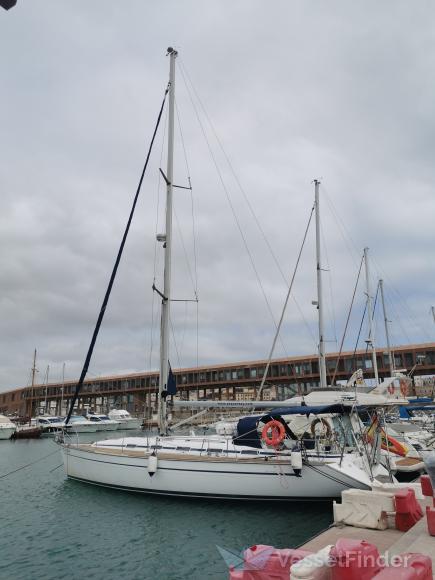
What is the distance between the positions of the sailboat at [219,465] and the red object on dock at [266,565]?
859cm

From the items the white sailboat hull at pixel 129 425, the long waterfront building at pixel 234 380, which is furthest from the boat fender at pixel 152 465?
→ the white sailboat hull at pixel 129 425

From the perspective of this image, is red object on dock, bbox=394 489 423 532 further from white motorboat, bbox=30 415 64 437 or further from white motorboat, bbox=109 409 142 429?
white motorboat, bbox=109 409 142 429

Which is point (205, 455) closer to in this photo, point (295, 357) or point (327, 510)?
point (327, 510)

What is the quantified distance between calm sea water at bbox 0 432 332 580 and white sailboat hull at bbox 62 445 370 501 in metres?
0.52

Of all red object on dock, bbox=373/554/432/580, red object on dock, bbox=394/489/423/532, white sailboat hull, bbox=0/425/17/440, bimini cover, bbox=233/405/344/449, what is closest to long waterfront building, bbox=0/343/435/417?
white sailboat hull, bbox=0/425/17/440

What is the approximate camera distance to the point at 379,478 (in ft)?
49.9

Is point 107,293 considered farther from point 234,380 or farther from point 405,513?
point 234,380

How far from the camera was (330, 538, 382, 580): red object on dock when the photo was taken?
210 inches

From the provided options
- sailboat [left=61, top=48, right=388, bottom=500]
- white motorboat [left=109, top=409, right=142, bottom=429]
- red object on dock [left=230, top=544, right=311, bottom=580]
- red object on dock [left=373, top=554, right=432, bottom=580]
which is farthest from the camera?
white motorboat [left=109, top=409, right=142, bottom=429]

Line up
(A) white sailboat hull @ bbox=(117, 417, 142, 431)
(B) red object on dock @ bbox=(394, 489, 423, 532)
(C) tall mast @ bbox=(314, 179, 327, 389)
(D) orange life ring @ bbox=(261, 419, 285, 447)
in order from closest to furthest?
1. (B) red object on dock @ bbox=(394, 489, 423, 532)
2. (D) orange life ring @ bbox=(261, 419, 285, 447)
3. (C) tall mast @ bbox=(314, 179, 327, 389)
4. (A) white sailboat hull @ bbox=(117, 417, 142, 431)

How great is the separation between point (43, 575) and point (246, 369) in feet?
229

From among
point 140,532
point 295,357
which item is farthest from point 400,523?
point 295,357

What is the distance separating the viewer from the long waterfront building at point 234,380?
6431 cm

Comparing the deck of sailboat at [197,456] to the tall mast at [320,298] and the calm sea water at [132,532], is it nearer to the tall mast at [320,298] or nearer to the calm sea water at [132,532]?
the calm sea water at [132,532]
